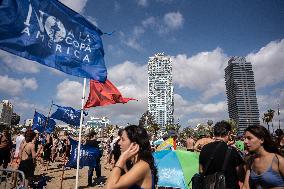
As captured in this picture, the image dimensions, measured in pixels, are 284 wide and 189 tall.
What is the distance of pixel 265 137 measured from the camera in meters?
3.37

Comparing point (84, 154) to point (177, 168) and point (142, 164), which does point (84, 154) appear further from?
point (142, 164)

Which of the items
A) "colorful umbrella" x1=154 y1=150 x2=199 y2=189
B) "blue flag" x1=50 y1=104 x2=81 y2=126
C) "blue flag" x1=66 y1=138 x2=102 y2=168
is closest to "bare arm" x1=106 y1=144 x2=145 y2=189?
"colorful umbrella" x1=154 y1=150 x2=199 y2=189

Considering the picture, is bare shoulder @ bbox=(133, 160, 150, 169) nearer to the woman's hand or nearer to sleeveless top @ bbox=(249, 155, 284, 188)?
the woman's hand

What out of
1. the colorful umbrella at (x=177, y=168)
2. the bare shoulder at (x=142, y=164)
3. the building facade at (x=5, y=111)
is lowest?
the colorful umbrella at (x=177, y=168)

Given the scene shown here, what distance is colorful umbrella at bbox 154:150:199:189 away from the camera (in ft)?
21.1

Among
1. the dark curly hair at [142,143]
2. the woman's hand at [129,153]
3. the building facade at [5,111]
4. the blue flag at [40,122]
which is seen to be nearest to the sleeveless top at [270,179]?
the dark curly hair at [142,143]

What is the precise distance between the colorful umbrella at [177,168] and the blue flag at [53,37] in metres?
2.74

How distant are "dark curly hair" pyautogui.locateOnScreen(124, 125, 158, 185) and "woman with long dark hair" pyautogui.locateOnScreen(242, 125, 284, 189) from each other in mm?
1327

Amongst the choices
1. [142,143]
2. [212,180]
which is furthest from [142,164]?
[212,180]

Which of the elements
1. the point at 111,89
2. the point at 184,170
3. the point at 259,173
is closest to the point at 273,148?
the point at 259,173

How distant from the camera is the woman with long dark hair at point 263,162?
3.10m

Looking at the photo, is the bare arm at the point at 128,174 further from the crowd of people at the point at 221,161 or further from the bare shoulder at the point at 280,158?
the bare shoulder at the point at 280,158

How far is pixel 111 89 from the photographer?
932 cm

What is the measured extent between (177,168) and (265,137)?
351 cm
